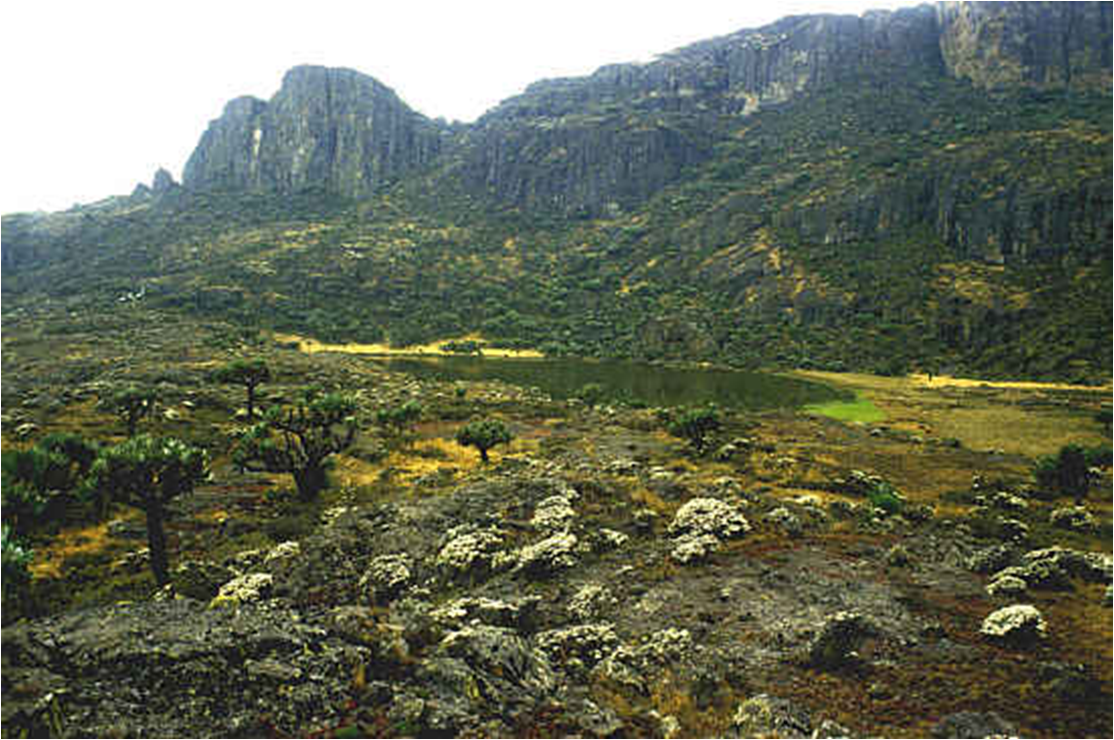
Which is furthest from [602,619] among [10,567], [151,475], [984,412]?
[984,412]

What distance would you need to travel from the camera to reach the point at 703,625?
1636cm

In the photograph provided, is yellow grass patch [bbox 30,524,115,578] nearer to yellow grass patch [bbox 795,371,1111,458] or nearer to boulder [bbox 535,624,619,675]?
boulder [bbox 535,624,619,675]

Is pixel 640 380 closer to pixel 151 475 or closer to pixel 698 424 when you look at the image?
pixel 698 424

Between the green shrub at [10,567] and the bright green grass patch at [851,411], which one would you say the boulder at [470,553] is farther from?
the bright green grass patch at [851,411]

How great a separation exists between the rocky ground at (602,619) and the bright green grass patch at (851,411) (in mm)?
34129

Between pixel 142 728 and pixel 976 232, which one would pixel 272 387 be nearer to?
pixel 142 728

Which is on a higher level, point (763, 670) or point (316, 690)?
point (316, 690)

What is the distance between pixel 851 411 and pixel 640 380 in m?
37.7

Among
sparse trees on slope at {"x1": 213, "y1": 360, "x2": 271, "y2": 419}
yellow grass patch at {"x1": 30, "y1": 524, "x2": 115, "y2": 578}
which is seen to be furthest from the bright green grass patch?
yellow grass patch at {"x1": 30, "y1": 524, "x2": 115, "y2": 578}

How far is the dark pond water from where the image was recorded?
80688 mm

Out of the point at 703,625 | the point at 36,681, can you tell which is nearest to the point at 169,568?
the point at 36,681

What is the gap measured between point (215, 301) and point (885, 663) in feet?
595

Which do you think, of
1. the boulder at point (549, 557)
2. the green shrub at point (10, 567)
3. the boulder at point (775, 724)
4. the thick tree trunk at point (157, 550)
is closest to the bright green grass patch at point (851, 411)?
the boulder at point (549, 557)

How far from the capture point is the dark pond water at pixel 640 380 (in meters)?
80.7
